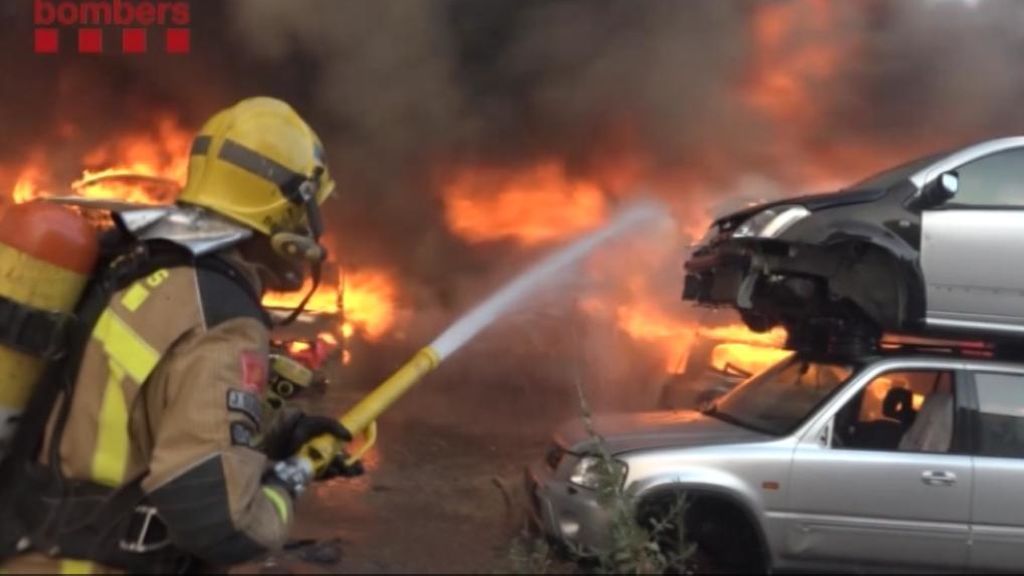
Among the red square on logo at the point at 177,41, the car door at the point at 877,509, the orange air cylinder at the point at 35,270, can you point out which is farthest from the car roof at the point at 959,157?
the red square on logo at the point at 177,41

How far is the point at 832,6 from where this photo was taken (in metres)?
11.8

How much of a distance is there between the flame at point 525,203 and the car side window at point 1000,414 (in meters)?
8.10

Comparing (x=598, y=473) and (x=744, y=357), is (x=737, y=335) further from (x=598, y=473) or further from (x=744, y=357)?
(x=598, y=473)

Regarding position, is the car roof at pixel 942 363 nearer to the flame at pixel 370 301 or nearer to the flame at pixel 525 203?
the flame at pixel 525 203

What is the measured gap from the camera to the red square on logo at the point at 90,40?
11.6m

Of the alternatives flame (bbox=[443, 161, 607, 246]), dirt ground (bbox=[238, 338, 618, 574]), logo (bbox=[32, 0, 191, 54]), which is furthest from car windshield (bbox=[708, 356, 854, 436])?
logo (bbox=[32, 0, 191, 54])

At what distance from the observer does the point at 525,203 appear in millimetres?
13461

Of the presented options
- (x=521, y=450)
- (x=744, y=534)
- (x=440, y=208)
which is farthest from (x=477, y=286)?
(x=744, y=534)

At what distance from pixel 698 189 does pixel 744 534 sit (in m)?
8.07

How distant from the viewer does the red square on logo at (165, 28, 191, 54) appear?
12086mm

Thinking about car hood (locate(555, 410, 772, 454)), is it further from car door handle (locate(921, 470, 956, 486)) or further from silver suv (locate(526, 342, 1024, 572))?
car door handle (locate(921, 470, 956, 486))

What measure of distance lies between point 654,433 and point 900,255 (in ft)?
5.49

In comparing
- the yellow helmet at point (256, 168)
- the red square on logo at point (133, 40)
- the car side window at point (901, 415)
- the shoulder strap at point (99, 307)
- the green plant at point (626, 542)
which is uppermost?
the red square on logo at point (133, 40)

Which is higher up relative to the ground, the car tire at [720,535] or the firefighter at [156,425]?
the firefighter at [156,425]
